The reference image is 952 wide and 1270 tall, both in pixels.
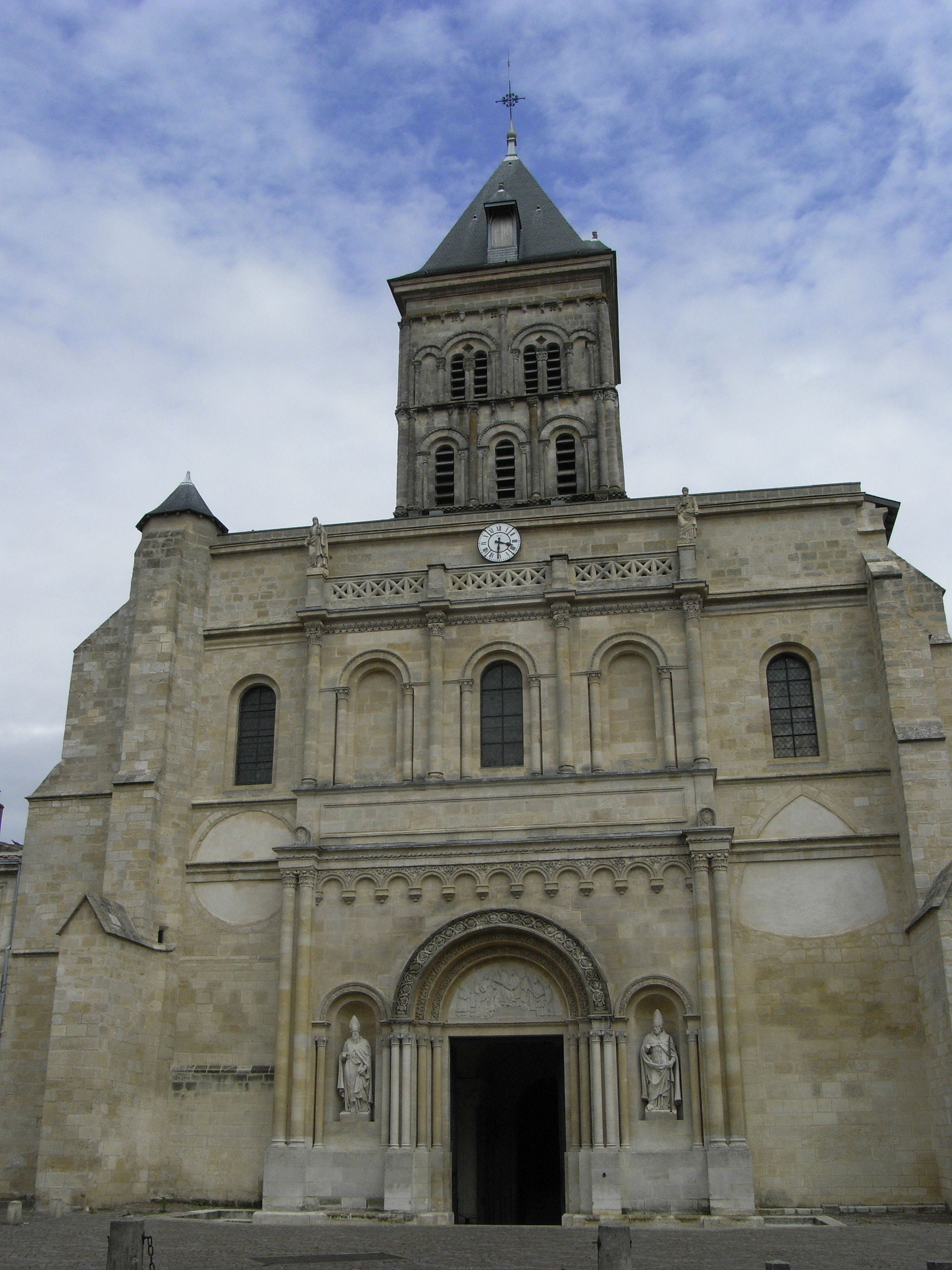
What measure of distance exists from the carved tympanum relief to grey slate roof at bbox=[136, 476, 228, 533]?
11096mm

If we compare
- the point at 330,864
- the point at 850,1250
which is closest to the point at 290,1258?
the point at 850,1250

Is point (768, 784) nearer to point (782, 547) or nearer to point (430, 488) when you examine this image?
point (782, 547)

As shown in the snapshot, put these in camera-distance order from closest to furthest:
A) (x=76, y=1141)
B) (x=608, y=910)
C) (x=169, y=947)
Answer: (x=76, y=1141) → (x=608, y=910) → (x=169, y=947)

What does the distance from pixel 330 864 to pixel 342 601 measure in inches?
214

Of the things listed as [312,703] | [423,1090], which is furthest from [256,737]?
[423,1090]

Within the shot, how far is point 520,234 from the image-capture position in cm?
3841

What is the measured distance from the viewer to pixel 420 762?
2366cm

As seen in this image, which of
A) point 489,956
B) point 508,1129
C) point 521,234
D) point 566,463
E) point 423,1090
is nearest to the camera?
point 423,1090

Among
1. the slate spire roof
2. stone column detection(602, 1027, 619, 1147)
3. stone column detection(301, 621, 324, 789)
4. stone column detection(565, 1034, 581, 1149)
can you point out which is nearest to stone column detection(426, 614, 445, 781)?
stone column detection(301, 621, 324, 789)

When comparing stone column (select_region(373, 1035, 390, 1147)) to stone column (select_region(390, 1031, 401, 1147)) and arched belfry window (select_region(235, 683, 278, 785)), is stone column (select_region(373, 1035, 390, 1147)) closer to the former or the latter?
stone column (select_region(390, 1031, 401, 1147))

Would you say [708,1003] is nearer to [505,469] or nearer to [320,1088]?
[320,1088]

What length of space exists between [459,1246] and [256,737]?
11413mm

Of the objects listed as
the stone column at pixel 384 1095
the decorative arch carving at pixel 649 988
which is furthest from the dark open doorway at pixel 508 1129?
the decorative arch carving at pixel 649 988

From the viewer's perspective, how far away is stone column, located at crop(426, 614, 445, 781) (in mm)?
23359
